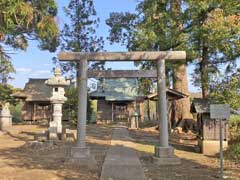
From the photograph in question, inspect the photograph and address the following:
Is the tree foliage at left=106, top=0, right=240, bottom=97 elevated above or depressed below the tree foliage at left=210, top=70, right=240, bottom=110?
above

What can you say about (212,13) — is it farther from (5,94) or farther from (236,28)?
(5,94)

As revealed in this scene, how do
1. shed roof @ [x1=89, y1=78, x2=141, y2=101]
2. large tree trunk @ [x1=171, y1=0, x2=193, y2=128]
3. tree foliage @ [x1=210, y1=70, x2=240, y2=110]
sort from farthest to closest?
shed roof @ [x1=89, y1=78, x2=141, y2=101] < large tree trunk @ [x1=171, y1=0, x2=193, y2=128] < tree foliage @ [x1=210, y1=70, x2=240, y2=110]

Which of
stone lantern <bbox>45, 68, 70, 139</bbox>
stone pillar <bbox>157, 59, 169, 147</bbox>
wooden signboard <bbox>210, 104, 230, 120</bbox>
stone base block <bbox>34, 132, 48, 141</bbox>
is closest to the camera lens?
wooden signboard <bbox>210, 104, 230, 120</bbox>

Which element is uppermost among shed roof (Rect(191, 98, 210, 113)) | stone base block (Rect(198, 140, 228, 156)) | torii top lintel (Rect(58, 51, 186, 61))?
torii top lintel (Rect(58, 51, 186, 61))

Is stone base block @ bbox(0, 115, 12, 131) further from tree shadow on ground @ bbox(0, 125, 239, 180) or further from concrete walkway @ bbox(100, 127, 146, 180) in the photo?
concrete walkway @ bbox(100, 127, 146, 180)

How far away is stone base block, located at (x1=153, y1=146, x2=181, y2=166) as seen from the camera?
12292 mm

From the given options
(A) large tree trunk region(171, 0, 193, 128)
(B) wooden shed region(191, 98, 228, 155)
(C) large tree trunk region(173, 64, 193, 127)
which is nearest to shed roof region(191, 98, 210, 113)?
(B) wooden shed region(191, 98, 228, 155)

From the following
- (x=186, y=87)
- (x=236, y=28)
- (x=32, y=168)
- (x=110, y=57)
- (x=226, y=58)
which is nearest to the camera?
(x=32, y=168)

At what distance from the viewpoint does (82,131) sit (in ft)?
42.0

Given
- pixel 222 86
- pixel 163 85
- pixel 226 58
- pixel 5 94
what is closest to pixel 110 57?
pixel 163 85

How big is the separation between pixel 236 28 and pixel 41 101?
24687 millimetres

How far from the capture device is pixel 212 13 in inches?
752

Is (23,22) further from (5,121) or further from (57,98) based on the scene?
(5,121)

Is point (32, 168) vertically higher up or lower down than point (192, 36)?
lower down
